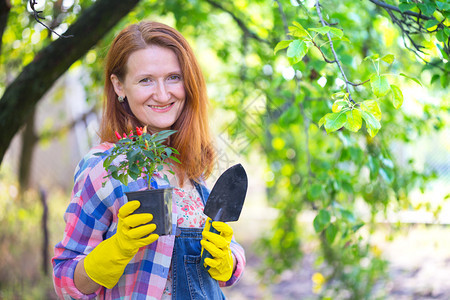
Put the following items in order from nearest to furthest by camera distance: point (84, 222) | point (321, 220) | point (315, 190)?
1. point (84, 222)
2. point (321, 220)
3. point (315, 190)

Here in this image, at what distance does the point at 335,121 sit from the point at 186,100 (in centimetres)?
56

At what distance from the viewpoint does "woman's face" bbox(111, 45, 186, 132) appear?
139cm

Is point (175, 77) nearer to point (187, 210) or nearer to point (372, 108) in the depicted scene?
point (187, 210)

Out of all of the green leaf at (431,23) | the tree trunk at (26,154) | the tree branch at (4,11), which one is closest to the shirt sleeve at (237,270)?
the green leaf at (431,23)

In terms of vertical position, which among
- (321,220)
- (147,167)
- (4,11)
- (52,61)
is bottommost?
(321,220)

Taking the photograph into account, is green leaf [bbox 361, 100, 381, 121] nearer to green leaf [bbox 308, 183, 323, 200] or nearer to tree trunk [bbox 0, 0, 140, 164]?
green leaf [bbox 308, 183, 323, 200]

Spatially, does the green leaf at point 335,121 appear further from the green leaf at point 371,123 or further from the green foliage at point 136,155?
the green foliage at point 136,155

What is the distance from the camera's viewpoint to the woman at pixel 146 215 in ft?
4.00

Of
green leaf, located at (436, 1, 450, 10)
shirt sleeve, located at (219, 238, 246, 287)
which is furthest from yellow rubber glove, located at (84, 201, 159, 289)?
green leaf, located at (436, 1, 450, 10)

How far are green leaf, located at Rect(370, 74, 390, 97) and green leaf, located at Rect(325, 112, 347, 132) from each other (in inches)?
3.8

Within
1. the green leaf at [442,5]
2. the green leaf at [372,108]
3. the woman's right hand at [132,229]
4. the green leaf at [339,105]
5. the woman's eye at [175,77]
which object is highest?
the green leaf at [442,5]

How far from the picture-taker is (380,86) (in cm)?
111

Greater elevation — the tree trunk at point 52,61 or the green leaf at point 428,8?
the tree trunk at point 52,61

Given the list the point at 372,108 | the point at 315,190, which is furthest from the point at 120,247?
the point at 315,190
